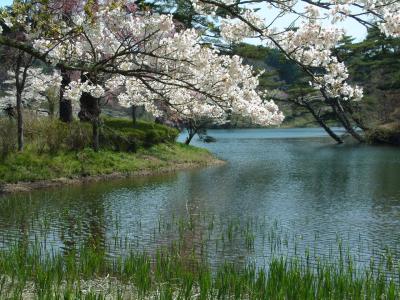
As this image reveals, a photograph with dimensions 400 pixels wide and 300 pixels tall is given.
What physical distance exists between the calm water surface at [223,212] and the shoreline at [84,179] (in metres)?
0.95

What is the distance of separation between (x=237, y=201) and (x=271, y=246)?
7223mm

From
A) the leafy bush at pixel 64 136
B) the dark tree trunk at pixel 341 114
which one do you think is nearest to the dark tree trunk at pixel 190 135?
the leafy bush at pixel 64 136

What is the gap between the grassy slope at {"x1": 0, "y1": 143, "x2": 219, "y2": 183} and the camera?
22031 mm

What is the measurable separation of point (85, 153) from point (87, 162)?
2.78 ft

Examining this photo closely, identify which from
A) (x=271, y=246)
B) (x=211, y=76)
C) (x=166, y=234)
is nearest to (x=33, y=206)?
(x=166, y=234)

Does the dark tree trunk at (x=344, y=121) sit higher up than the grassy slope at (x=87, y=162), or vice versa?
the dark tree trunk at (x=344, y=121)

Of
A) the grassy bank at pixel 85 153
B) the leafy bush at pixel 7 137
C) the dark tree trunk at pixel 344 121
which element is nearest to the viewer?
the leafy bush at pixel 7 137

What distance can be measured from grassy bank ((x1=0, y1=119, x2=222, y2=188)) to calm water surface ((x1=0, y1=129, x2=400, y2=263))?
1771mm

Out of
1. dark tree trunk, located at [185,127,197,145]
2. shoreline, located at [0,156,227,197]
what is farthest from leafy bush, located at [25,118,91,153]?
dark tree trunk, located at [185,127,197,145]

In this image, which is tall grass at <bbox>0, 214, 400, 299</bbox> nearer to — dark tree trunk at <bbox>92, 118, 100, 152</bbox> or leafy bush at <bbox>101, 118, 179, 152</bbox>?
dark tree trunk at <bbox>92, 118, 100, 152</bbox>

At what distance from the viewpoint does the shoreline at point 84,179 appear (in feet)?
68.0

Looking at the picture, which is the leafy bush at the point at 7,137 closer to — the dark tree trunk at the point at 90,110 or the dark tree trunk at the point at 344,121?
the dark tree trunk at the point at 90,110

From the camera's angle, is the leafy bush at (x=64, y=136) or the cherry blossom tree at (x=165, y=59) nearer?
the cherry blossom tree at (x=165, y=59)

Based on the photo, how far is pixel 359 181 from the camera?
24781 mm
